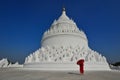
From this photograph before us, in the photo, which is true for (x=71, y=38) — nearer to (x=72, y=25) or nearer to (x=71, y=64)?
(x=72, y=25)

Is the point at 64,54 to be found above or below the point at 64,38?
below

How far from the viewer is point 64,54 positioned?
74.0 feet

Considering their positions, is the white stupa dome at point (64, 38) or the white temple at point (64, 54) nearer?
the white temple at point (64, 54)

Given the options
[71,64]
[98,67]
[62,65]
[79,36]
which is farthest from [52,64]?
[79,36]

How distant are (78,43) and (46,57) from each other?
840 cm

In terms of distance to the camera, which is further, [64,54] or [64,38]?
[64,38]

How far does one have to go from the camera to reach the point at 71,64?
2002 cm

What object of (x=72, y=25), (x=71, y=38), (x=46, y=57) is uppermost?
(x=72, y=25)

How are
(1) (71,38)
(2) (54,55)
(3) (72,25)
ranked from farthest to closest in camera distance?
(3) (72,25), (1) (71,38), (2) (54,55)

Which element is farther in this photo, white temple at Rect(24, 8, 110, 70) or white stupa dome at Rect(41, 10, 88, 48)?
white stupa dome at Rect(41, 10, 88, 48)

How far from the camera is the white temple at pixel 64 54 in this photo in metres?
20.5

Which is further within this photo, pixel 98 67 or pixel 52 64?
pixel 98 67

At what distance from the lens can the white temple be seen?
67.4 ft

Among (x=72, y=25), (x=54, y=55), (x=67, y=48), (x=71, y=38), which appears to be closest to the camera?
(x=54, y=55)
